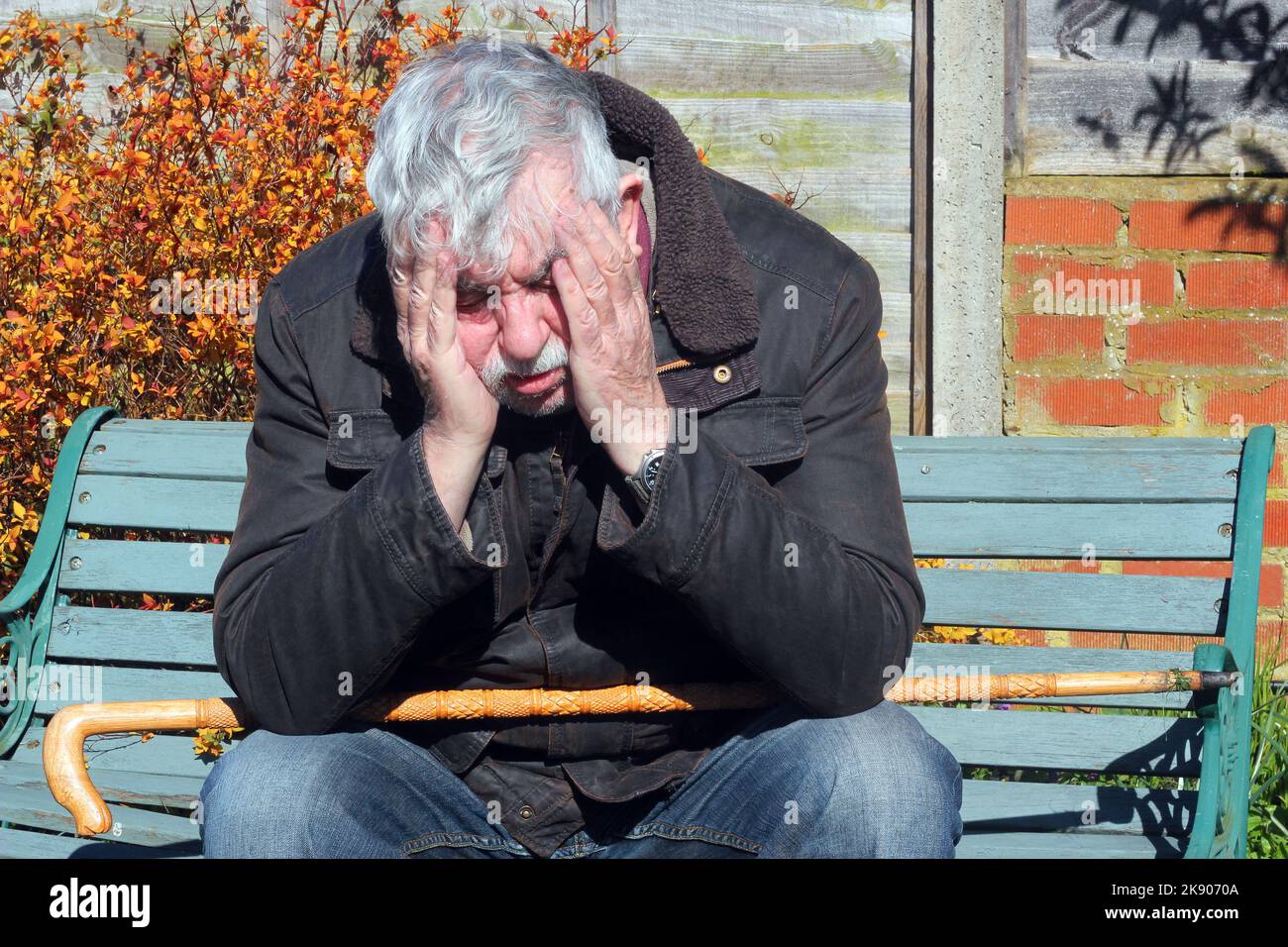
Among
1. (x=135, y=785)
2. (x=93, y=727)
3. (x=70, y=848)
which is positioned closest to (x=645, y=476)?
(x=93, y=727)

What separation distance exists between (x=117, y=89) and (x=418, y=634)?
215 centimetres

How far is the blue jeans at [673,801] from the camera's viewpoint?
1.68 meters

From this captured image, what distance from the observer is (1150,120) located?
3375mm

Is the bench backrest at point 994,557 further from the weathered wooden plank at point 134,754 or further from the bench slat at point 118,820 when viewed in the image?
the bench slat at point 118,820

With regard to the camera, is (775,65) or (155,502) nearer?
A: (155,502)

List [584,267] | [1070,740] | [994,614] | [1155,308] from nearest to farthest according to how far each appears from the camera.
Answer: [584,267] < [1070,740] < [994,614] < [1155,308]

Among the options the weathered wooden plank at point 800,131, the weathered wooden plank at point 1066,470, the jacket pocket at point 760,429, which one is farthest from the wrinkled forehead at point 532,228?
the weathered wooden plank at point 800,131

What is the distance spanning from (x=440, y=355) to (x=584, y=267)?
22cm

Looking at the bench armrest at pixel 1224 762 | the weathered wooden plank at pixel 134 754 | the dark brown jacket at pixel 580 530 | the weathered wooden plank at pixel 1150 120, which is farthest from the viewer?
the weathered wooden plank at pixel 1150 120

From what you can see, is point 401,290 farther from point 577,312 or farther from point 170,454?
point 170,454

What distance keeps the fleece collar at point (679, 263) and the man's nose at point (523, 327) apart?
0.83 feet

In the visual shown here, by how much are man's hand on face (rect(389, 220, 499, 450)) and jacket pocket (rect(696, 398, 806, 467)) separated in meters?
0.34

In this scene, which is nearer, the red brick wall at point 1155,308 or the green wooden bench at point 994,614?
the green wooden bench at point 994,614
